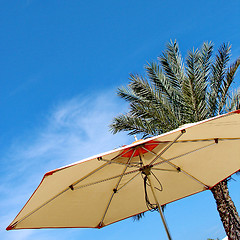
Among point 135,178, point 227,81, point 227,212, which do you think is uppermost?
point 227,81

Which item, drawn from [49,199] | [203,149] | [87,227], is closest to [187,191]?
[203,149]

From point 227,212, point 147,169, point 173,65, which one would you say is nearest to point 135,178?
point 147,169

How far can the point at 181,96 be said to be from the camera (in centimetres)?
958

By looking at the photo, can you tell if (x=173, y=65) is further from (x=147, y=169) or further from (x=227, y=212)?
(x=147, y=169)

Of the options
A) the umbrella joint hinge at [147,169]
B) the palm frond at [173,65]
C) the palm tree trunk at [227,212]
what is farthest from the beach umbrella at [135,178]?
the palm frond at [173,65]

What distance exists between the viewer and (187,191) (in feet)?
15.6

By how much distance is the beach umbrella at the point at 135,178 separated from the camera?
3.46m

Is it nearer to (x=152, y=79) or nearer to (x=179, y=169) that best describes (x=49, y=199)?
(x=179, y=169)

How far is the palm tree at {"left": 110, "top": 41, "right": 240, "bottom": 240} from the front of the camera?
29.2 feet

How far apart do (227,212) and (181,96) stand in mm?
3916

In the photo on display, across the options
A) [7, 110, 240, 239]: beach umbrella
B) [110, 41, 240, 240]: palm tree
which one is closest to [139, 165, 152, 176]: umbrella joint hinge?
[7, 110, 240, 239]: beach umbrella

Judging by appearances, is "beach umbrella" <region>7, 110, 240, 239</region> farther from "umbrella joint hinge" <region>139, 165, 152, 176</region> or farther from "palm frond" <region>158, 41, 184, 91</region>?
"palm frond" <region>158, 41, 184, 91</region>

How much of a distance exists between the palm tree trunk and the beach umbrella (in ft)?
14.3

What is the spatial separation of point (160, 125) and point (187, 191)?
184 inches
